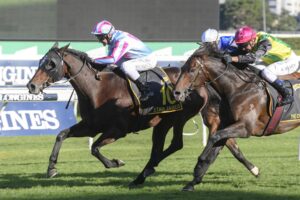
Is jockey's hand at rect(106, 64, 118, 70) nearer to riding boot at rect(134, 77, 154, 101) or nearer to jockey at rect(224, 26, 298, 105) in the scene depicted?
riding boot at rect(134, 77, 154, 101)

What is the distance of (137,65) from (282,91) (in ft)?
5.73

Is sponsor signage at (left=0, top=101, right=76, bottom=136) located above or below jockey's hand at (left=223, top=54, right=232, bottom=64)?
below

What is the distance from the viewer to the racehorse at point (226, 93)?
8.09 metres

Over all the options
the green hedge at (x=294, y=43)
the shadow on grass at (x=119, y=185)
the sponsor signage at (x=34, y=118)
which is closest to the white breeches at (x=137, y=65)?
the shadow on grass at (x=119, y=185)

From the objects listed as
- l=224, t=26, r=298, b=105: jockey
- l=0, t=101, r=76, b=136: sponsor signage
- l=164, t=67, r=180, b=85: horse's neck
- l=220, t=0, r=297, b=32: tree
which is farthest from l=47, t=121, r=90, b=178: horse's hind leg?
l=220, t=0, r=297, b=32: tree

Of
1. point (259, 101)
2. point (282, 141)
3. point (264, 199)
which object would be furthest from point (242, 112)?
point (282, 141)

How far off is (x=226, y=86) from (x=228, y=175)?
1.84 metres

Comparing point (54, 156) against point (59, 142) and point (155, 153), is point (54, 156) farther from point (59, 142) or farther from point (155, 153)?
point (155, 153)

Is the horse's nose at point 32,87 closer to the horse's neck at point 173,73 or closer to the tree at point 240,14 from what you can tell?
the horse's neck at point 173,73

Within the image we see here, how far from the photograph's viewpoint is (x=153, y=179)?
30.7 feet

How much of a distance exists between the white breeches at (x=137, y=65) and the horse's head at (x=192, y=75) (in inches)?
41.1

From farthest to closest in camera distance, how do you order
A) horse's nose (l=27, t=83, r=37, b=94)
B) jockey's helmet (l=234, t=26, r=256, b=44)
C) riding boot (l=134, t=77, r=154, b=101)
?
riding boot (l=134, t=77, r=154, b=101) → horse's nose (l=27, t=83, r=37, b=94) → jockey's helmet (l=234, t=26, r=256, b=44)

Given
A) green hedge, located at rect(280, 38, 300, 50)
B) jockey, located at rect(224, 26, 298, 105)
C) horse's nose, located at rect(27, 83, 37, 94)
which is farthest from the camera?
green hedge, located at rect(280, 38, 300, 50)

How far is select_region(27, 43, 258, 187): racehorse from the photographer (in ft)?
29.1
